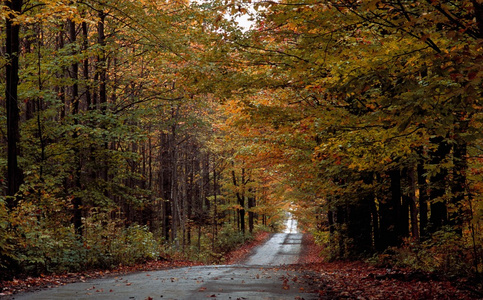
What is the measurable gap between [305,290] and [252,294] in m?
1.57

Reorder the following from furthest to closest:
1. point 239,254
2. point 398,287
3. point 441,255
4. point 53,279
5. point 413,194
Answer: point 239,254, point 413,194, point 53,279, point 441,255, point 398,287

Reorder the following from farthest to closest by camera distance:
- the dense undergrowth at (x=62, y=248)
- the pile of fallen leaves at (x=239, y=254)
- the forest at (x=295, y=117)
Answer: the pile of fallen leaves at (x=239, y=254)
the dense undergrowth at (x=62, y=248)
the forest at (x=295, y=117)

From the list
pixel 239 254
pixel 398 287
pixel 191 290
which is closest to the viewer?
pixel 191 290

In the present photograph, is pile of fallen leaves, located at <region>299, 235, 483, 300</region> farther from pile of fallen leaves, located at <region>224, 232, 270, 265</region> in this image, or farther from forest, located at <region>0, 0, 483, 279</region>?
pile of fallen leaves, located at <region>224, 232, 270, 265</region>

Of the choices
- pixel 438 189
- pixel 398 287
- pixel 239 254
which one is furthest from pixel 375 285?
pixel 239 254

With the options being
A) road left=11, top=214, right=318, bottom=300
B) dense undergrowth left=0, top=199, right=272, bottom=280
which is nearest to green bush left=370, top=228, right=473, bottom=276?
road left=11, top=214, right=318, bottom=300

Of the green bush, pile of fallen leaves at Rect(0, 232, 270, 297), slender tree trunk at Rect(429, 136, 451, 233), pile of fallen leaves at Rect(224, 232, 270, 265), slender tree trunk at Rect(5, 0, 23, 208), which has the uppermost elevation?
slender tree trunk at Rect(5, 0, 23, 208)

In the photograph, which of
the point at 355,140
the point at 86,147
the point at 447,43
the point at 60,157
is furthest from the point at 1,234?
the point at 447,43

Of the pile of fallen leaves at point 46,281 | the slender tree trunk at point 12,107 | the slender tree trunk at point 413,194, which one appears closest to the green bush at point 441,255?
the slender tree trunk at point 413,194

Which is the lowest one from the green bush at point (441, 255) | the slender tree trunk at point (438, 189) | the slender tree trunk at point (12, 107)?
the green bush at point (441, 255)

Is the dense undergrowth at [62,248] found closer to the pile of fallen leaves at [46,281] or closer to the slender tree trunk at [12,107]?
the pile of fallen leaves at [46,281]

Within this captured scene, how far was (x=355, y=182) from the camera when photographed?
14711mm

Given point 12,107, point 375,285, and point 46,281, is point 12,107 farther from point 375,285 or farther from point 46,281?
point 375,285

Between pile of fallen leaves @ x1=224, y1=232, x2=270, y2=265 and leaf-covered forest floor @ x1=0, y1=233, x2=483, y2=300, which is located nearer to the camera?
leaf-covered forest floor @ x1=0, y1=233, x2=483, y2=300
